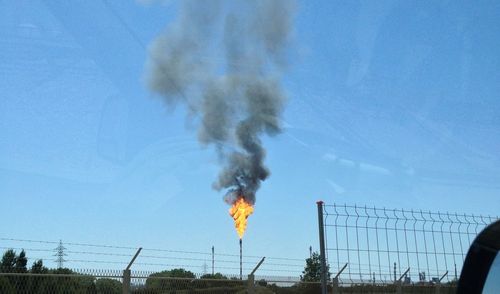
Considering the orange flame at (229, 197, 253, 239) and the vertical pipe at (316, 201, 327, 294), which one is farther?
the orange flame at (229, 197, 253, 239)

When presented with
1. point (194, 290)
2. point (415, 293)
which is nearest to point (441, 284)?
point (415, 293)

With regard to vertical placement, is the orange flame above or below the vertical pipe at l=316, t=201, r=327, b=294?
above

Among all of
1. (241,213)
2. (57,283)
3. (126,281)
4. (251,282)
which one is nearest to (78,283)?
(57,283)

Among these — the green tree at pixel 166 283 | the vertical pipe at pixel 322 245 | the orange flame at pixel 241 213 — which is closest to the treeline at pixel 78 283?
the green tree at pixel 166 283

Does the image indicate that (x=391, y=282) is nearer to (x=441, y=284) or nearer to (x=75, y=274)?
(x=441, y=284)

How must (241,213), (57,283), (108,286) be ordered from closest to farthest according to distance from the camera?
1. (57,283)
2. (108,286)
3. (241,213)

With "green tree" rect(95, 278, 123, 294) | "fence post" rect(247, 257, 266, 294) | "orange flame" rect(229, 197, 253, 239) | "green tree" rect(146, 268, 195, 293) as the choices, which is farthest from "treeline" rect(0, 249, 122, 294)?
"orange flame" rect(229, 197, 253, 239)

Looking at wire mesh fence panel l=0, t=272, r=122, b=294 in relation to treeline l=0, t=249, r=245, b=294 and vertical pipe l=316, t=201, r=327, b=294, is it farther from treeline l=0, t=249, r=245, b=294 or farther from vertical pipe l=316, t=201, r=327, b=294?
vertical pipe l=316, t=201, r=327, b=294

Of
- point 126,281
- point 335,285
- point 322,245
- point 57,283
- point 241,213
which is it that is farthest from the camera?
point 241,213

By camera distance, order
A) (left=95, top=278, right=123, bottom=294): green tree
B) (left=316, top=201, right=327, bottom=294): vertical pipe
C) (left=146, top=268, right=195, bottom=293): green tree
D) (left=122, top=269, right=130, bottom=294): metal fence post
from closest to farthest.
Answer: (left=316, top=201, right=327, bottom=294): vertical pipe, (left=95, top=278, right=123, bottom=294): green tree, (left=122, top=269, right=130, bottom=294): metal fence post, (left=146, top=268, right=195, bottom=293): green tree

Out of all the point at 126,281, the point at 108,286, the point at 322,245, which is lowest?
the point at 108,286

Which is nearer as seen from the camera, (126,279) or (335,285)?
(126,279)

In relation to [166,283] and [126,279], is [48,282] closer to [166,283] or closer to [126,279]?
[126,279]

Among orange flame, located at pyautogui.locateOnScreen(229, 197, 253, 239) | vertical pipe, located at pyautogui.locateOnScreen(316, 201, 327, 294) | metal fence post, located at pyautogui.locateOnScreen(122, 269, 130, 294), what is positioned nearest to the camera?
vertical pipe, located at pyautogui.locateOnScreen(316, 201, 327, 294)
